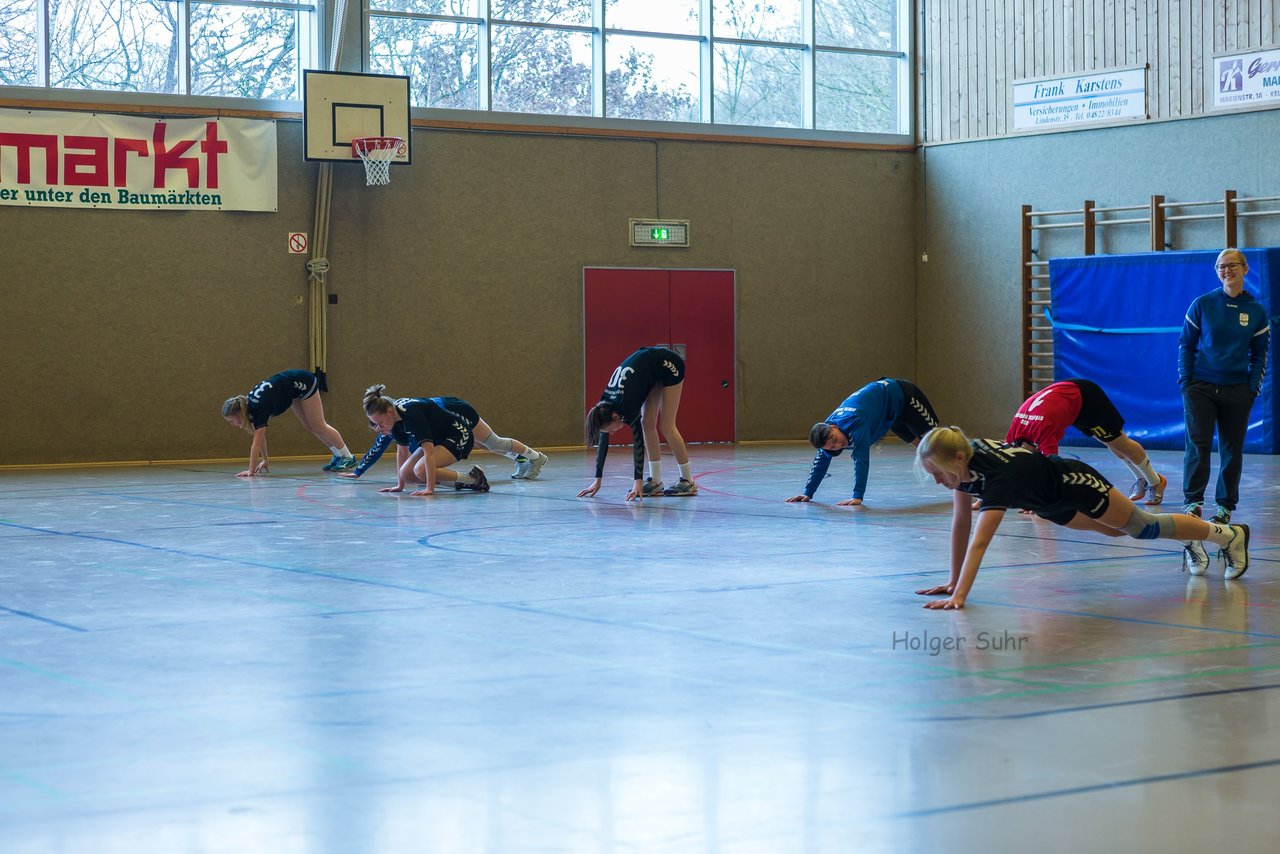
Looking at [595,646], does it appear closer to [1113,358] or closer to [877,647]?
[877,647]

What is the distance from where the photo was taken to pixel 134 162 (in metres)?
16.4

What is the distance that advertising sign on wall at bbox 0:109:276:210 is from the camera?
15.9 metres

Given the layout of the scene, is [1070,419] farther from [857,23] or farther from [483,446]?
[857,23]

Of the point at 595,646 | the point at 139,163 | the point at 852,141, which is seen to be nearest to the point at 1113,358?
the point at 852,141

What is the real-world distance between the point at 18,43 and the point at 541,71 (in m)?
5.84

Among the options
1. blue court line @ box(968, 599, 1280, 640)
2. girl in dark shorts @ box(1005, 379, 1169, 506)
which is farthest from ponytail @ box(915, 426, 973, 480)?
girl in dark shorts @ box(1005, 379, 1169, 506)

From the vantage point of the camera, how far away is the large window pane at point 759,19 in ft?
62.6

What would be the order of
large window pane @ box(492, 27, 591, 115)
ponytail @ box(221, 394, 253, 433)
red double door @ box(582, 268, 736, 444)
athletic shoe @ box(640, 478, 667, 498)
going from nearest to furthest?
athletic shoe @ box(640, 478, 667, 498) → ponytail @ box(221, 394, 253, 433) → large window pane @ box(492, 27, 591, 115) → red double door @ box(582, 268, 736, 444)

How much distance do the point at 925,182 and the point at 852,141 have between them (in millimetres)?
1218

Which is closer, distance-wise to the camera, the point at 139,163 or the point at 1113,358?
the point at 139,163

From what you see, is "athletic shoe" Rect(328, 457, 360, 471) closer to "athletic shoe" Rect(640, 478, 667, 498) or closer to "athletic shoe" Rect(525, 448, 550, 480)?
"athletic shoe" Rect(525, 448, 550, 480)

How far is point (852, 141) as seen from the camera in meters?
19.9

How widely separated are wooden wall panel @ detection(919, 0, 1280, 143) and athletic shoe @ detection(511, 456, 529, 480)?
28.4 ft

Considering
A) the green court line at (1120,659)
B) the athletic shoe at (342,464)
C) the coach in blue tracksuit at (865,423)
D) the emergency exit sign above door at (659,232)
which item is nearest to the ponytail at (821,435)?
the coach in blue tracksuit at (865,423)
